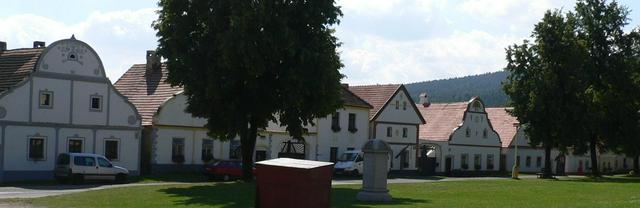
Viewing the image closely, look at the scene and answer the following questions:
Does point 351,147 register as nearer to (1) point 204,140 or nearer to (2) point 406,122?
(2) point 406,122

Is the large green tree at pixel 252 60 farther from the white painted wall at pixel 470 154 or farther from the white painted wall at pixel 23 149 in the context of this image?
the white painted wall at pixel 470 154

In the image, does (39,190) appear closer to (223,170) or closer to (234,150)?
(223,170)

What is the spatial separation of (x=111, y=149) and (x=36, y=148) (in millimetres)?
5244

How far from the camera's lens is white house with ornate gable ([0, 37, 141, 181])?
43.9 m

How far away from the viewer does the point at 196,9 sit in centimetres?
4009

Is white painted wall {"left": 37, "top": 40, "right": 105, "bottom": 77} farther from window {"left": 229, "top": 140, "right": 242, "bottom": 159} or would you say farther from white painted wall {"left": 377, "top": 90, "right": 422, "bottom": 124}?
white painted wall {"left": 377, "top": 90, "right": 422, "bottom": 124}

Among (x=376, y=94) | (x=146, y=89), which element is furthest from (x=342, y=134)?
(x=146, y=89)

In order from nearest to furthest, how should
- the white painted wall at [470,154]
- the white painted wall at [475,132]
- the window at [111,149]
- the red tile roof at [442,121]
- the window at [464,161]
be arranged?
the window at [111,149] < the white painted wall at [470,154] < the red tile roof at [442,121] < the white painted wall at [475,132] < the window at [464,161]

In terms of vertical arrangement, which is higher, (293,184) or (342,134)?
(342,134)

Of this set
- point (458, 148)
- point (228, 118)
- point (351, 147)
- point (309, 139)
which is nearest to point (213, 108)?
point (228, 118)

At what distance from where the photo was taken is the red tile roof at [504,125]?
282 ft

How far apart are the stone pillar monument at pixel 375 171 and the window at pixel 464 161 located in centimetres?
5109

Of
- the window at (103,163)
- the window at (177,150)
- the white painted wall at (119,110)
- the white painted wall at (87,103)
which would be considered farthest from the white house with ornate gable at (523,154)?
the window at (103,163)

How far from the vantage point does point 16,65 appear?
46.1 m
